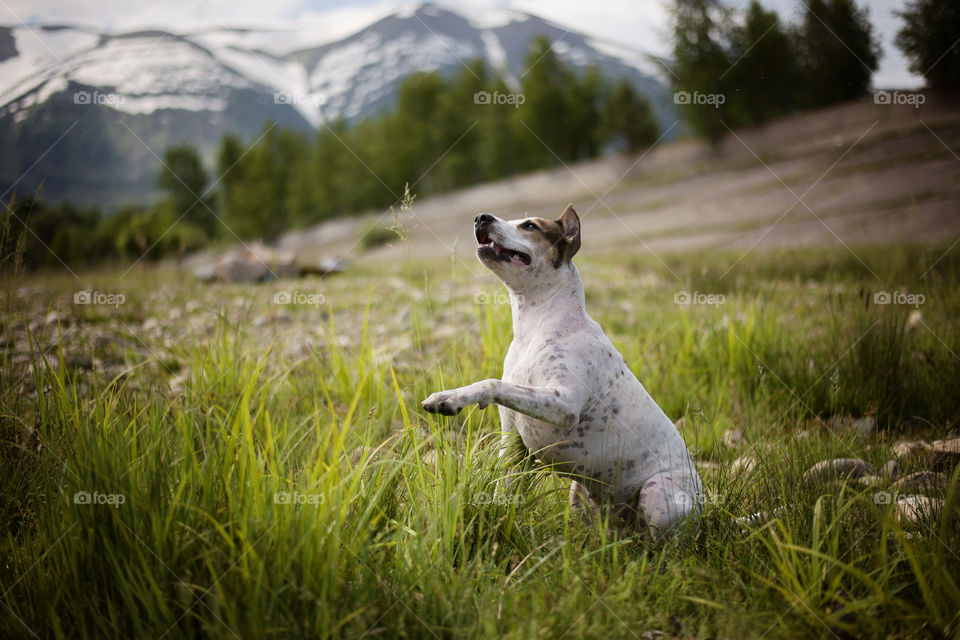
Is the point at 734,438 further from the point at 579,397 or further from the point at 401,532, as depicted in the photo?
the point at 401,532

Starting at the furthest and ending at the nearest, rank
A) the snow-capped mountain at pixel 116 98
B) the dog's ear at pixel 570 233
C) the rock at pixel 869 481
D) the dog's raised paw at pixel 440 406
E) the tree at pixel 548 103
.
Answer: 1. the tree at pixel 548 103
2. the snow-capped mountain at pixel 116 98
3. the rock at pixel 869 481
4. the dog's ear at pixel 570 233
5. the dog's raised paw at pixel 440 406

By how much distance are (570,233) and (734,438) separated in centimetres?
241

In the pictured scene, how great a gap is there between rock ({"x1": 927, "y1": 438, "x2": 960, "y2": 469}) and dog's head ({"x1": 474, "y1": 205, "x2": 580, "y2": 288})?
3050 millimetres

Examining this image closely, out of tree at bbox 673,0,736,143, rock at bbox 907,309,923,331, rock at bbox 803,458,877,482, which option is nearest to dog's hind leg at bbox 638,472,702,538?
rock at bbox 803,458,877,482

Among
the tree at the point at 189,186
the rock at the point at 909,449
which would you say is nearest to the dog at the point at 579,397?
the rock at the point at 909,449

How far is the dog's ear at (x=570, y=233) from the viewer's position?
3080 mm

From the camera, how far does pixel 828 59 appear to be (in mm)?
24422

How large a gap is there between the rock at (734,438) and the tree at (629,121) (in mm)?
29672

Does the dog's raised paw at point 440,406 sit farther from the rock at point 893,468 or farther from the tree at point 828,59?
the tree at point 828,59

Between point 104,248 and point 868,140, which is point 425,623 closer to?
point 868,140

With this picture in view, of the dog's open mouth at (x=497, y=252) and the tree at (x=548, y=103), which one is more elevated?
the tree at (x=548, y=103)

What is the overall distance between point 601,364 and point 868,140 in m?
20.3

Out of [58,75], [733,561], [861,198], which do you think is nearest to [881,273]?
[861,198]

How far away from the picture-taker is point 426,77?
135 ft
